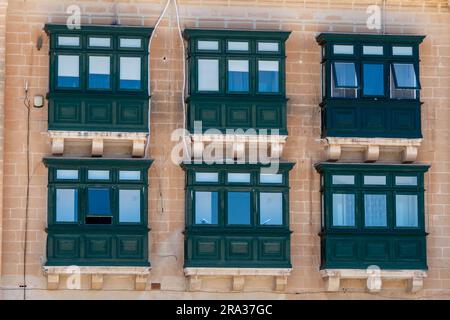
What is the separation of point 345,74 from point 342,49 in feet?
1.89

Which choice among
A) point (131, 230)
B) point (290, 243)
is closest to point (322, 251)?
point (290, 243)

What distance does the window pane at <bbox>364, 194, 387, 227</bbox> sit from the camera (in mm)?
38812

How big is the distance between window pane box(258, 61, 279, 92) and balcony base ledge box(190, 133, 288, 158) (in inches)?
43.3

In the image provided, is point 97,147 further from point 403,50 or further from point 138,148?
point 403,50

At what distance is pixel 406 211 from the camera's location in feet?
128

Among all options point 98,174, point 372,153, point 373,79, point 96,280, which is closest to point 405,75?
point 373,79

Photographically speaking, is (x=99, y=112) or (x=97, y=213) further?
(x=99, y=112)

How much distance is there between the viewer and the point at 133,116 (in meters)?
38.2

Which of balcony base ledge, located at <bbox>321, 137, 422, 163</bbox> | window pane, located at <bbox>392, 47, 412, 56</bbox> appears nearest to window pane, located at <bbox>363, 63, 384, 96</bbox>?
window pane, located at <bbox>392, 47, 412, 56</bbox>

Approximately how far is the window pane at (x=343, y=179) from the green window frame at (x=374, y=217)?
0.02m

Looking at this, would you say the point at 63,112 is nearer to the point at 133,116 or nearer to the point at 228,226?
the point at 133,116

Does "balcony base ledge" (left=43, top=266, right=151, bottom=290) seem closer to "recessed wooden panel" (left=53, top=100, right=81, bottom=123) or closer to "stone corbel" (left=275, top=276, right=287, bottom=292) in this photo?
"stone corbel" (left=275, top=276, right=287, bottom=292)

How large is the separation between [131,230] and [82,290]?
1678 mm

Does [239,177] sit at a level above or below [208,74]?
below
